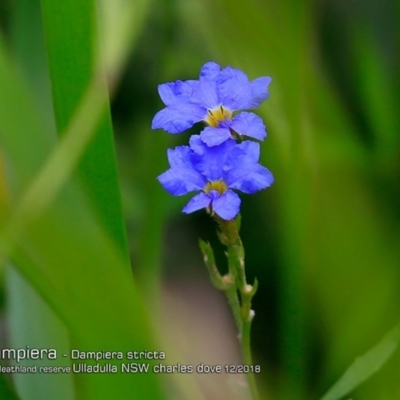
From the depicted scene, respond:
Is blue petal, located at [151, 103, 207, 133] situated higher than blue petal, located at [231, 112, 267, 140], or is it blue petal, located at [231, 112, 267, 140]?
blue petal, located at [151, 103, 207, 133]

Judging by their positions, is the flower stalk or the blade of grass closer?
the blade of grass

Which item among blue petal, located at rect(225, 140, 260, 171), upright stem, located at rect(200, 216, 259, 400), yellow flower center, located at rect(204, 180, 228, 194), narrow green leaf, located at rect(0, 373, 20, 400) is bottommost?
narrow green leaf, located at rect(0, 373, 20, 400)

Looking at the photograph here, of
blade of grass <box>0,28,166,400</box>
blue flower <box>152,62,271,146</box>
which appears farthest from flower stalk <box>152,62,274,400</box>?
blade of grass <box>0,28,166,400</box>

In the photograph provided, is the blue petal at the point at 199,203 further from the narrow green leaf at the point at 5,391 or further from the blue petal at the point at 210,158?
the narrow green leaf at the point at 5,391

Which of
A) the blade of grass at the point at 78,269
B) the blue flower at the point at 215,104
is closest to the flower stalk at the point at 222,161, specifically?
the blue flower at the point at 215,104

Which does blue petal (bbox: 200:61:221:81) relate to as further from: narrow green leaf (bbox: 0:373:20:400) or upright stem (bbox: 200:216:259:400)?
narrow green leaf (bbox: 0:373:20:400)

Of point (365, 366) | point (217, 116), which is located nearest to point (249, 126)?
point (217, 116)

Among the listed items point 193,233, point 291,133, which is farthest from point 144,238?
point 291,133

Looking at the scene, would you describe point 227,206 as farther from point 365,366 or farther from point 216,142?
point 365,366
